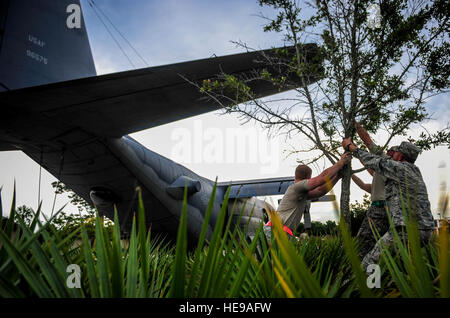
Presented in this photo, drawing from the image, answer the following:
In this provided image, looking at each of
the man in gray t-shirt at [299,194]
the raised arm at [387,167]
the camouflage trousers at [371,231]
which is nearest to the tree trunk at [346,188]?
the man in gray t-shirt at [299,194]

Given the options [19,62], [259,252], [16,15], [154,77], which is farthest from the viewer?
[16,15]

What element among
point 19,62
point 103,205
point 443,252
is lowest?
point 443,252

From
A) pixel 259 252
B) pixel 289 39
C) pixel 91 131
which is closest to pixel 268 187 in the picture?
pixel 91 131

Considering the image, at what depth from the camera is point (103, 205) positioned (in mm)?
10047

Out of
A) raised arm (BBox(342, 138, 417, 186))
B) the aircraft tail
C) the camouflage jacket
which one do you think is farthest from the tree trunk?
the aircraft tail

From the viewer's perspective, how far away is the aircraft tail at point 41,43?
21.4ft

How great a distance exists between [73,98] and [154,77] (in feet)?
6.17

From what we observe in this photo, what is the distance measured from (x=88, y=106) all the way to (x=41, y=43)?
125 inches

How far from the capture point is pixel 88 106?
6.05 m

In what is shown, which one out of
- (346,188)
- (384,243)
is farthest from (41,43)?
(384,243)

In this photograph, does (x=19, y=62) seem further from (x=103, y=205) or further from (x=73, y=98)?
(x=103, y=205)

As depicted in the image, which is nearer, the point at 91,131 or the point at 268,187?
the point at 91,131

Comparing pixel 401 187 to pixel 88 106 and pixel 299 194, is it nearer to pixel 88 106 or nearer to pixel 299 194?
pixel 299 194

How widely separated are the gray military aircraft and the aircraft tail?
2 centimetres
